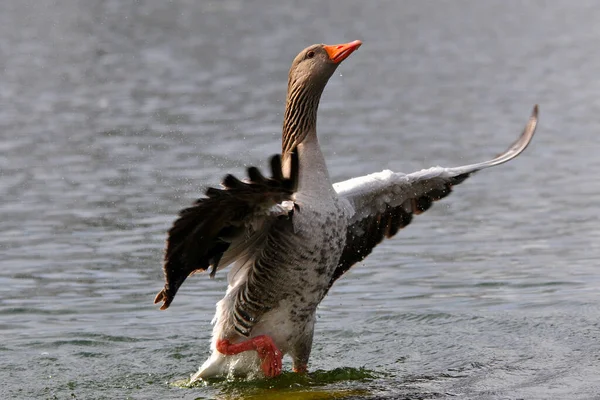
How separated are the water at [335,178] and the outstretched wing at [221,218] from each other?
4.70 feet

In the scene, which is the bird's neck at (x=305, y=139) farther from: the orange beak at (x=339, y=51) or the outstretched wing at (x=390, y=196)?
the outstretched wing at (x=390, y=196)

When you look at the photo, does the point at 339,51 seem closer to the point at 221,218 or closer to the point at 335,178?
the point at 221,218

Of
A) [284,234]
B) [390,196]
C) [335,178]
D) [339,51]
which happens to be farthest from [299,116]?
[335,178]

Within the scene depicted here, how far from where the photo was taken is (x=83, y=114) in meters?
21.1

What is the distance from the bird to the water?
0.42 meters

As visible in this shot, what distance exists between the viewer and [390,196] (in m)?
9.45

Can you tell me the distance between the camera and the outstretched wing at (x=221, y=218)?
7.13 metres

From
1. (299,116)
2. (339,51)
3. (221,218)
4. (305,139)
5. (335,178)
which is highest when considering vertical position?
(339,51)

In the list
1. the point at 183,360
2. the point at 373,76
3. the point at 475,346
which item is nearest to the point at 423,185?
the point at 475,346

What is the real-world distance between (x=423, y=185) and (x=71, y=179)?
8043mm

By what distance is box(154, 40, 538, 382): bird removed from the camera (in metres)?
7.51

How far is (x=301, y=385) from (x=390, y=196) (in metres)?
1.88

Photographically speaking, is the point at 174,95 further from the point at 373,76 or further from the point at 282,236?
the point at 282,236

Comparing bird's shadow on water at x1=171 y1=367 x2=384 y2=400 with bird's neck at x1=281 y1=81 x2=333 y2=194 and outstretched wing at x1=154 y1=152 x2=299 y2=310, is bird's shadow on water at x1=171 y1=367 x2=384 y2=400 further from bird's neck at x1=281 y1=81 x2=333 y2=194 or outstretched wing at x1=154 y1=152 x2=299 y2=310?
bird's neck at x1=281 y1=81 x2=333 y2=194
